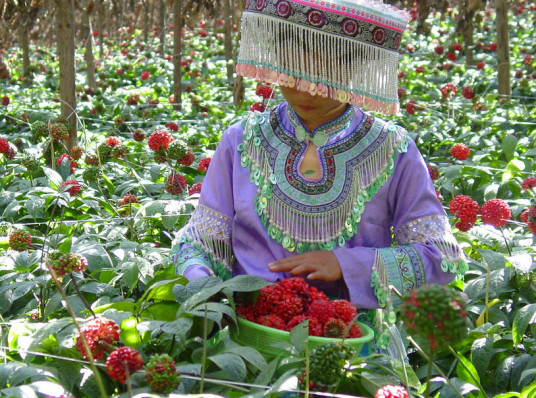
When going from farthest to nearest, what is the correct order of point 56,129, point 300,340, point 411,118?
point 411,118
point 56,129
point 300,340

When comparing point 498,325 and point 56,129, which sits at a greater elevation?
point 56,129

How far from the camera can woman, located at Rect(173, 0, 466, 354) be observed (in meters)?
2.03

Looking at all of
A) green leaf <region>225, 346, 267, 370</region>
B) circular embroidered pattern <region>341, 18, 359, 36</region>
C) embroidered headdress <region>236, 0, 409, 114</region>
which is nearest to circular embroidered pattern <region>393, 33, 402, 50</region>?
embroidered headdress <region>236, 0, 409, 114</region>

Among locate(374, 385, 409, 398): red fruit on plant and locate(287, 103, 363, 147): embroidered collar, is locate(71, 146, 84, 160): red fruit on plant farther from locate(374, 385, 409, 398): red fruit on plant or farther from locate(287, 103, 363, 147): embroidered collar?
locate(374, 385, 409, 398): red fruit on plant

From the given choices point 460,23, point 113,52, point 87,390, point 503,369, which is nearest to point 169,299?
point 87,390

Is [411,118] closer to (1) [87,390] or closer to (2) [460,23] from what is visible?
(2) [460,23]

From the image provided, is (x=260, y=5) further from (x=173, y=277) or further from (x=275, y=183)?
(x=173, y=277)

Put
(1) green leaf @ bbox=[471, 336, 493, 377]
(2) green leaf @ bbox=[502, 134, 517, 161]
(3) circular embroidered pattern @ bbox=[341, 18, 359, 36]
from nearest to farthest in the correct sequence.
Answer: (3) circular embroidered pattern @ bbox=[341, 18, 359, 36] < (1) green leaf @ bbox=[471, 336, 493, 377] < (2) green leaf @ bbox=[502, 134, 517, 161]

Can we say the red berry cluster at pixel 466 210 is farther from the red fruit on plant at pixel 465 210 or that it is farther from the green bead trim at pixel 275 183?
the green bead trim at pixel 275 183

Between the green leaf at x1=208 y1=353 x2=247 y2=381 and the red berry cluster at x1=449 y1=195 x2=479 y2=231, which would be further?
the red berry cluster at x1=449 y1=195 x2=479 y2=231

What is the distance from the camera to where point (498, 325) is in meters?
2.46

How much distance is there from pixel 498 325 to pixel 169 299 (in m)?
1.12

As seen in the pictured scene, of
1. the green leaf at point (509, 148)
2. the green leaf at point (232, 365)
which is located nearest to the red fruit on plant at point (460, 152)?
the green leaf at point (509, 148)

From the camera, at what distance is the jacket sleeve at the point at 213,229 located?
6.98ft
